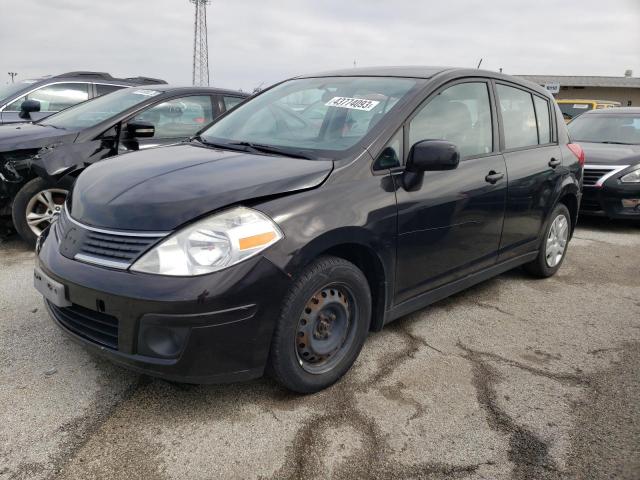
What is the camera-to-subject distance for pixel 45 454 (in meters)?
2.19

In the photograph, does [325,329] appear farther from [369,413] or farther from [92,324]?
[92,324]

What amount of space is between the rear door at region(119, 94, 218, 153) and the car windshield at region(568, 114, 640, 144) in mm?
5739

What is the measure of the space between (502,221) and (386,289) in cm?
132

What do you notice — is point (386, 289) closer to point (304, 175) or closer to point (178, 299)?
point (304, 175)

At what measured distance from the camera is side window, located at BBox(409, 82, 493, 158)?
3.21 meters

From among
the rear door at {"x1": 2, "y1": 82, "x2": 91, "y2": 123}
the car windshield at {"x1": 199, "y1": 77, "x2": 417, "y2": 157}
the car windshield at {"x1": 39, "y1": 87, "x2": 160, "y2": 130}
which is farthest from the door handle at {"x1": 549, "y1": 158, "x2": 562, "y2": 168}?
the rear door at {"x1": 2, "y1": 82, "x2": 91, "y2": 123}

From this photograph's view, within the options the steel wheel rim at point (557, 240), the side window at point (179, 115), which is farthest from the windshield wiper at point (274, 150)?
the steel wheel rim at point (557, 240)

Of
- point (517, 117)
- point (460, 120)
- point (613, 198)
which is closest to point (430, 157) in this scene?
point (460, 120)

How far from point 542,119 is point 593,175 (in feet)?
10.3

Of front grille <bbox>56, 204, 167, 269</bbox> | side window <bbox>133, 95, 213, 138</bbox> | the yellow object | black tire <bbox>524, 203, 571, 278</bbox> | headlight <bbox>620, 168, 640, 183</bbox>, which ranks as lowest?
black tire <bbox>524, 203, 571, 278</bbox>

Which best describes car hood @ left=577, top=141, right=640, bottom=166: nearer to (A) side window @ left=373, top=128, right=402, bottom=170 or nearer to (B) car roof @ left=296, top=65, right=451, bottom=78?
(B) car roof @ left=296, top=65, right=451, bottom=78

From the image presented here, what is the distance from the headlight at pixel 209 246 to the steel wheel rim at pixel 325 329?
45 cm

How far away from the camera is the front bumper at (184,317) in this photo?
221cm

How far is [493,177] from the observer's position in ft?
11.9
